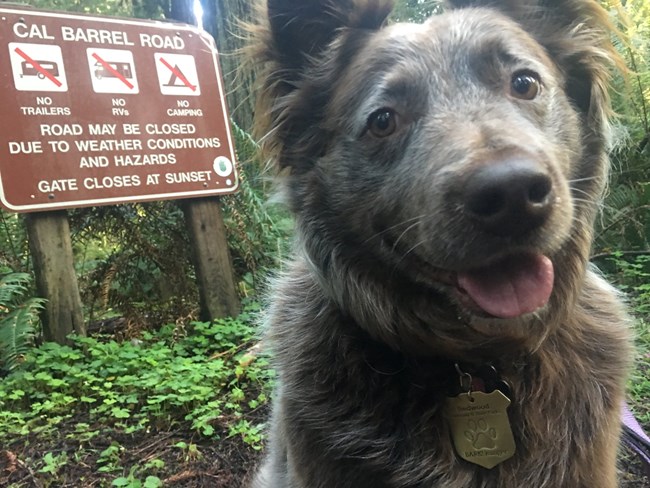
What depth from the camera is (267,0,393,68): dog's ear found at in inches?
104

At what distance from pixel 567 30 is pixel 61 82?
403 centimetres

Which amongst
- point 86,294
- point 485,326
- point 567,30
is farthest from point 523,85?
point 86,294

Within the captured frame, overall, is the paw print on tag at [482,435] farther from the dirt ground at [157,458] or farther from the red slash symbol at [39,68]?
the red slash symbol at [39,68]

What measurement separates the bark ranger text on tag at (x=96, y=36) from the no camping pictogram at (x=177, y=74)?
0.10 m

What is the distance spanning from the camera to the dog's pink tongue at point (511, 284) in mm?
1978

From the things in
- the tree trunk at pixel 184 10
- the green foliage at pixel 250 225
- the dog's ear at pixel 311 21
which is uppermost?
the tree trunk at pixel 184 10

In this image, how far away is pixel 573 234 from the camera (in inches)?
92.7

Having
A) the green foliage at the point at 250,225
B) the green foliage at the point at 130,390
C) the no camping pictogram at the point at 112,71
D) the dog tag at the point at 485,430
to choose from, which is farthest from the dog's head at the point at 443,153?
the green foliage at the point at 250,225

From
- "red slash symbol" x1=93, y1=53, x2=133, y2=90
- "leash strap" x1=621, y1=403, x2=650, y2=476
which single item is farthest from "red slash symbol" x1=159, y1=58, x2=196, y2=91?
"leash strap" x1=621, y1=403, x2=650, y2=476

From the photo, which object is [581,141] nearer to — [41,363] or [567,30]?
[567,30]

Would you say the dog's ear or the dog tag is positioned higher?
the dog's ear

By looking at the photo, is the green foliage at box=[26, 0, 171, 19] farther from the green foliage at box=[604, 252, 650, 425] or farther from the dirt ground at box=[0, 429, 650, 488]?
the green foliage at box=[604, 252, 650, 425]

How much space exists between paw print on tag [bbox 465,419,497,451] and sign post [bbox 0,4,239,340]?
154 inches

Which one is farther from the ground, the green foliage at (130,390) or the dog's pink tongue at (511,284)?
the dog's pink tongue at (511,284)
